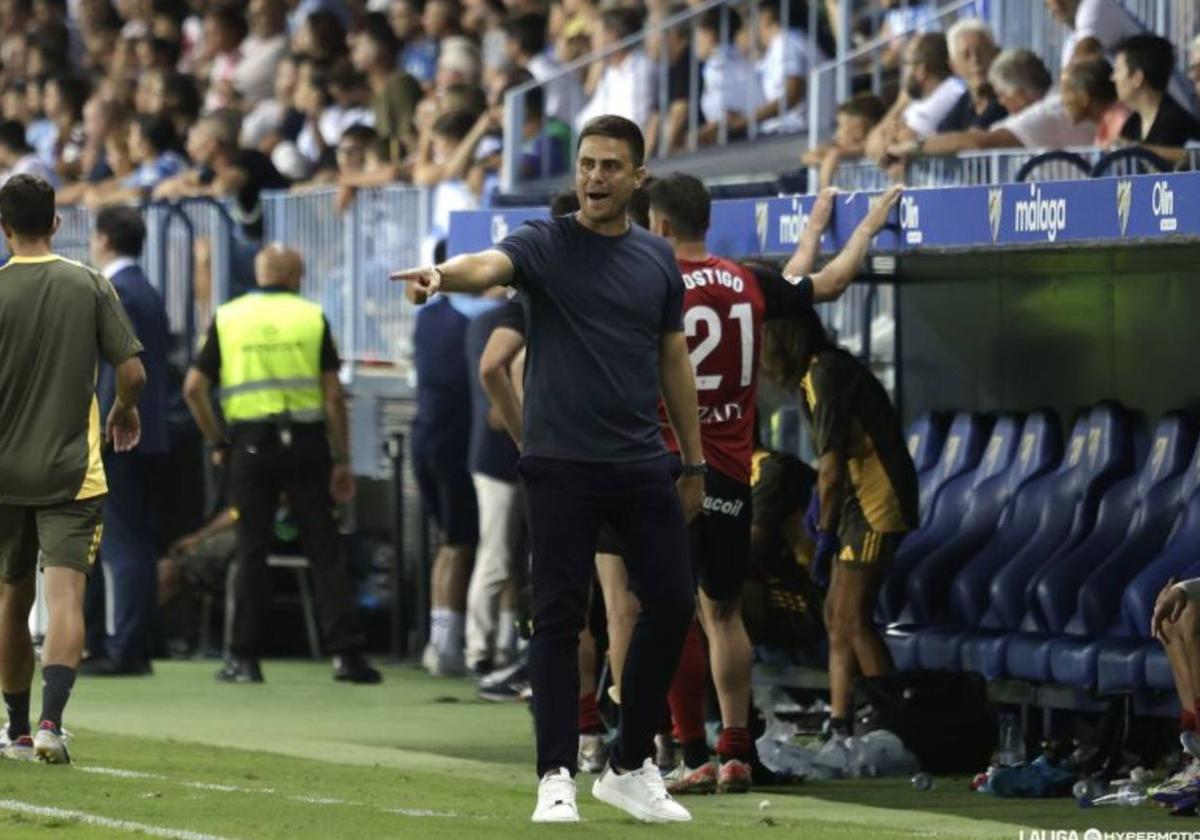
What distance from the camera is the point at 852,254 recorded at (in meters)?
11.0

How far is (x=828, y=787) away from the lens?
10820mm

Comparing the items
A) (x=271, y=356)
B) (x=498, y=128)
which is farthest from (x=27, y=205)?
(x=498, y=128)

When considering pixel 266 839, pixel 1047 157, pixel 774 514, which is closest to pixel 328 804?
pixel 266 839

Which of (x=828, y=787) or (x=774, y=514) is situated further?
(x=774, y=514)

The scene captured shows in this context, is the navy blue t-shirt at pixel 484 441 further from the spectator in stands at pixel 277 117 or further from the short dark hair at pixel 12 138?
the short dark hair at pixel 12 138

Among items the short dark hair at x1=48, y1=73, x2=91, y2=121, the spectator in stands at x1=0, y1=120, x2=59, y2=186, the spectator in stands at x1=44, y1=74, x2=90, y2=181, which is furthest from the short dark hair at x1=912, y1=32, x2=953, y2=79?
the short dark hair at x1=48, y1=73, x2=91, y2=121

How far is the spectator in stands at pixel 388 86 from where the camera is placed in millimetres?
20312

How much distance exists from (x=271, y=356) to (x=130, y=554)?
1.25 meters

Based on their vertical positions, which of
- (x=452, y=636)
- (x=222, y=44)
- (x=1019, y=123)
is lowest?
(x=452, y=636)

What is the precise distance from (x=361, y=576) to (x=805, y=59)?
4.02m

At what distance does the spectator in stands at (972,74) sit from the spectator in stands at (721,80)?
3.20m

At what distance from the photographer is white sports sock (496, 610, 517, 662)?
15.9m

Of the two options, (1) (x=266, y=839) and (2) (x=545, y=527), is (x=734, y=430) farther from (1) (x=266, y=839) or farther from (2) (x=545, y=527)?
(1) (x=266, y=839)

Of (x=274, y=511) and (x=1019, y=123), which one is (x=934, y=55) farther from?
(x=274, y=511)
